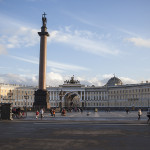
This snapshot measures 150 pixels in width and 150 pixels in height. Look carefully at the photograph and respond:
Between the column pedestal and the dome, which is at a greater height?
the dome

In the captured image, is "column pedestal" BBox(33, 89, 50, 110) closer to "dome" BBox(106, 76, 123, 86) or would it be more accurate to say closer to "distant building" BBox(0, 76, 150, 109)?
"distant building" BBox(0, 76, 150, 109)

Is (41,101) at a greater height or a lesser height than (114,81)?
lesser

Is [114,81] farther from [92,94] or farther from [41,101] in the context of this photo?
[41,101]

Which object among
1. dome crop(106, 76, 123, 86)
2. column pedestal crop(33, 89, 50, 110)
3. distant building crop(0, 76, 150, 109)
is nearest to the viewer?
column pedestal crop(33, 89, 50, 110)

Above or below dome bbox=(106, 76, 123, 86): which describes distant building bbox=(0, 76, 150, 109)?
below

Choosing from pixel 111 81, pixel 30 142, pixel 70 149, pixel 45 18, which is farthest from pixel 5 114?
pixel 111 81

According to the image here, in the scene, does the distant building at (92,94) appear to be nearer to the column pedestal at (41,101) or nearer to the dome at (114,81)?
the dome at (114,81)

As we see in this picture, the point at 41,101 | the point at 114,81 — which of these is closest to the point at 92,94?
the point at 114,81

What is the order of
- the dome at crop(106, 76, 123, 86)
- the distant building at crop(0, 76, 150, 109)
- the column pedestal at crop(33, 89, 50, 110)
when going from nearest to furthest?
the column pedestal at crop(33, 89, 50, 110)
the distant building at crop(0, 76, 150, 109)
the dome at crop(106, 76, 123, 86)

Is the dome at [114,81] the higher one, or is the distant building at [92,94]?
the dome at [114,81]

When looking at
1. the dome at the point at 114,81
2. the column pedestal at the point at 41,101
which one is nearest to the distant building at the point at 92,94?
the dome at the point at 114,81

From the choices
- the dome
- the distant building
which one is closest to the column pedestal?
the distant building

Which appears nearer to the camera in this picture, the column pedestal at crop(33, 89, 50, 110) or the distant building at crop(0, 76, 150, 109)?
the column pedestal at crop(33, 89, 50, 110)

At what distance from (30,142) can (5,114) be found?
18.1 meters
